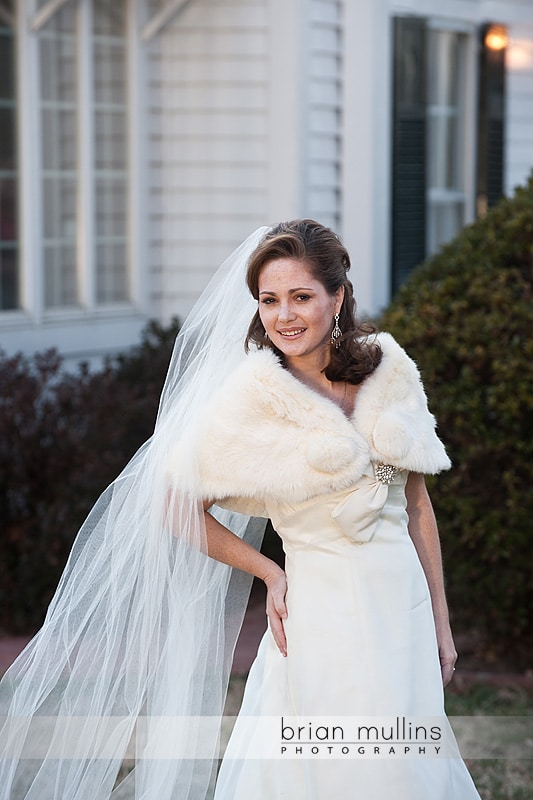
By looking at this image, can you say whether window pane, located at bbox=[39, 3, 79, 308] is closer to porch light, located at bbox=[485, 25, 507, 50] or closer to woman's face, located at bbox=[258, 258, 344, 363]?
porch light, located at bbox=[485, 25, 507, 50]

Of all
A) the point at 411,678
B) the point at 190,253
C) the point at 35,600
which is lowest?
the point at 35,600

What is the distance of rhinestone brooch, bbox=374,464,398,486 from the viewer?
301cm

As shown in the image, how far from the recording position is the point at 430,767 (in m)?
2.96

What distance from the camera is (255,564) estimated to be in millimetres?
3000

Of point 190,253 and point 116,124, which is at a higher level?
point 116,124

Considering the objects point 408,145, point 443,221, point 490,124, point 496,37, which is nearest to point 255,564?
point 408,145

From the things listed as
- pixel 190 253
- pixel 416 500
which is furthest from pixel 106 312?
pixel 416 500

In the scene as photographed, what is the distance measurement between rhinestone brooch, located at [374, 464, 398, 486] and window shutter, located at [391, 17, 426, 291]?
5760 mm

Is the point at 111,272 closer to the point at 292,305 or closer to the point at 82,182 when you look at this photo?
the point at 82,182

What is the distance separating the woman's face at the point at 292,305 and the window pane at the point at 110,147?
5277mm

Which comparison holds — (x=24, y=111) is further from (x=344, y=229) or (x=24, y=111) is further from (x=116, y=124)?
(x=344, y=229)

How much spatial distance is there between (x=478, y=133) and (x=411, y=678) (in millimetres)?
7288

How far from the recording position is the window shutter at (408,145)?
8523 millimetres

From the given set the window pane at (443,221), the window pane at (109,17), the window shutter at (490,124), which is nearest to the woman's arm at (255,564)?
the window pane at (109,17)
